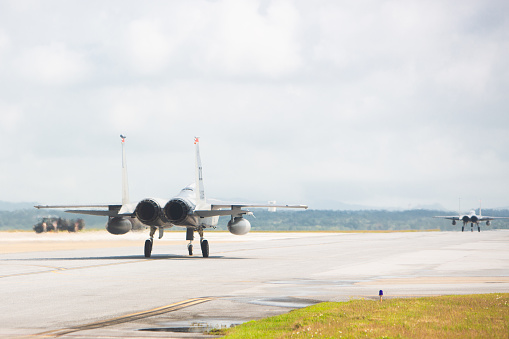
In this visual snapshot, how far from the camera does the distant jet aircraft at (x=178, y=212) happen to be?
35.3 m

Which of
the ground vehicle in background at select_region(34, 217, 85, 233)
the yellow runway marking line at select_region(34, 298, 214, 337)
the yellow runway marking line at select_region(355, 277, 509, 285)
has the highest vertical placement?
the ground vehicle in background at select_region(34, 217, 85, 233)

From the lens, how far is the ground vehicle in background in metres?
111

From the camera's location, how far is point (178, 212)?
35.5 metres

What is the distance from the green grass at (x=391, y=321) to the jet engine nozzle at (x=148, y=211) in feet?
67.1

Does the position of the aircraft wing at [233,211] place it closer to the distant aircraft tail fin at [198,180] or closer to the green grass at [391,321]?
the distant aircraft tail fin at [198,180]

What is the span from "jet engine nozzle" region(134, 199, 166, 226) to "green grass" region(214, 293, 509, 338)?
67.1 ft

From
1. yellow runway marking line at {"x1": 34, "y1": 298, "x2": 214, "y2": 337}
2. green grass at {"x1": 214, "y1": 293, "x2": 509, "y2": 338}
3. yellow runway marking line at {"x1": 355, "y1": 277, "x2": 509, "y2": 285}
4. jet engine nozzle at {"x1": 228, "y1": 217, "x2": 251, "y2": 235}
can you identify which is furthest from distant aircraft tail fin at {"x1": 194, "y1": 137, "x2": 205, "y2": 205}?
green grass at {"x1": 214, "y1": 293, "x2": 509, "y2": 338}

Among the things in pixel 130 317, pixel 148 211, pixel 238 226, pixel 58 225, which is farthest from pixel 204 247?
pixel 58 225

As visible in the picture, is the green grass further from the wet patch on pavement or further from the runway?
the runway

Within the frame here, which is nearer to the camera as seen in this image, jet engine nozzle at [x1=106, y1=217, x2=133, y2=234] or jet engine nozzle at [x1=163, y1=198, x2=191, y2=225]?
jet engine nozzle at [x1=163, y1=198, x2=191, y2=225]

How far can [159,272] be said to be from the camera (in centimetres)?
2745

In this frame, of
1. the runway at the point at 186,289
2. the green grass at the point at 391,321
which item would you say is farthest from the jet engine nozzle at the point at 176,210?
the green grass at the point at 391,321

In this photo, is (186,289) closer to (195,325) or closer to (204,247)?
(195,325)

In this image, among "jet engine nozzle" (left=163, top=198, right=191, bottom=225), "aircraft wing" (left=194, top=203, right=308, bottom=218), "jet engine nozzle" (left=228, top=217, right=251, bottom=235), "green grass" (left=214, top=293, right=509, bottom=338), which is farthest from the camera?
"jet engine nozzle" (left=228, top=217, right=251, bottom=235)
